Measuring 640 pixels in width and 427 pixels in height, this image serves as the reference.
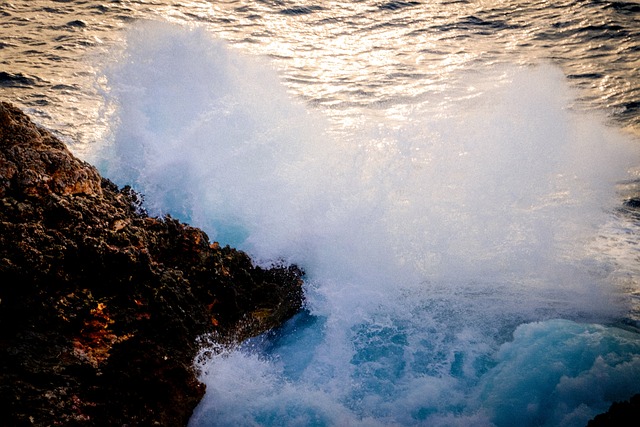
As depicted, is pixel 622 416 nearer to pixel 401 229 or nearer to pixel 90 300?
pixel 401 229

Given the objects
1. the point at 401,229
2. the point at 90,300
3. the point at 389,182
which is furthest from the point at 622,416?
the point at 90,300

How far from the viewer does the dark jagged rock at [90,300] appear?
273 centimetres

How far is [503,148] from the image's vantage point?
646 centimetres

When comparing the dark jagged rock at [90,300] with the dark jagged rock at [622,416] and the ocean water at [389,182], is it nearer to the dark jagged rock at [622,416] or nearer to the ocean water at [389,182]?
the ocean water at [389,182]

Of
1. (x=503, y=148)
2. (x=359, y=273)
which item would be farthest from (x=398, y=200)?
(x=503, y=148)

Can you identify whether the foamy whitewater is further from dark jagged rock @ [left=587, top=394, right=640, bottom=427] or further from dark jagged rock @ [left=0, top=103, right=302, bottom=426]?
dark jagged rock @ [left=587, top=394, right=640, bottom=427]

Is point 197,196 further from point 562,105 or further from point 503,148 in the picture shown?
point 562,105

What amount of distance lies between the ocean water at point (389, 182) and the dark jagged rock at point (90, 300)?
39 centimetres

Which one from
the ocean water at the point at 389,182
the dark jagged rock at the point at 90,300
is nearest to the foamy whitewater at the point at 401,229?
the ocean water at the point at 389,182

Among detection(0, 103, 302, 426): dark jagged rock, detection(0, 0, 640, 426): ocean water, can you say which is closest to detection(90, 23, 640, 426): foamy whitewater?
detection(0, 0, 640, 426): ocean water

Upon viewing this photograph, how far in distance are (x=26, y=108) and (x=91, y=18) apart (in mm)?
3987

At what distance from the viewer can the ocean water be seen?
13.0 feet

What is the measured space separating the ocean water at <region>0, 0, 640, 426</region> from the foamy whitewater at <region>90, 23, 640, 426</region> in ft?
0.08

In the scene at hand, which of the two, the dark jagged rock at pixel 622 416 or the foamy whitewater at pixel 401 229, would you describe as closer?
the dark jagged rock at pixel 622 416
